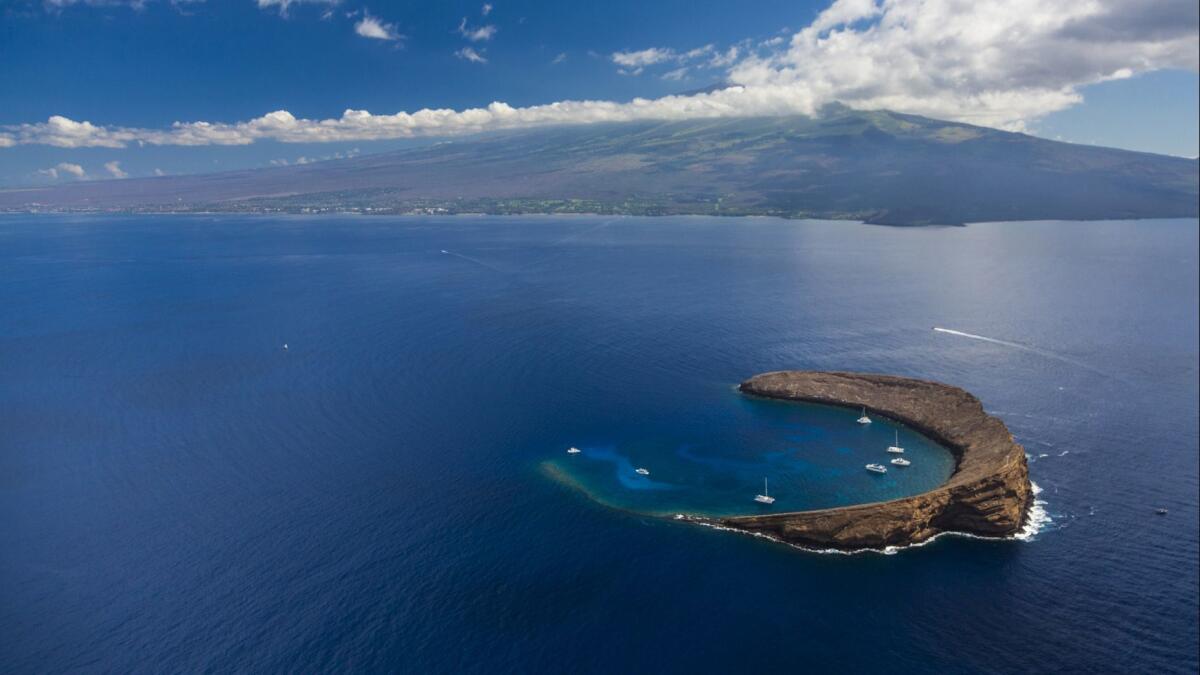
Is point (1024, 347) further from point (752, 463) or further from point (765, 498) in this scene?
point (765, 498)

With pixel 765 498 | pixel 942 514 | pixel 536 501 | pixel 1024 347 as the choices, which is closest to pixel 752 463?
pixel 765 498

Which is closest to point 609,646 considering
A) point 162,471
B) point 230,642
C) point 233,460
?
point 230,642

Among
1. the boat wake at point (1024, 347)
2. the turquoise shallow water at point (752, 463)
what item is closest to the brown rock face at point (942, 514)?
the turquoise shallow water at point (752, 463)

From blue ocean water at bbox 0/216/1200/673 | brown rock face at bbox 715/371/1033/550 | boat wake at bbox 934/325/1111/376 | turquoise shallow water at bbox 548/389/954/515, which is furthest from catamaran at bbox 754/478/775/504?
boat wake at bbox 934/325/1111/376

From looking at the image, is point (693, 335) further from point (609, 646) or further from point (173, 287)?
point (173, 287)

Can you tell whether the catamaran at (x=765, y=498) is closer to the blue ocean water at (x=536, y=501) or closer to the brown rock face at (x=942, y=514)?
the blue ocean water at (x=536, y=501)
